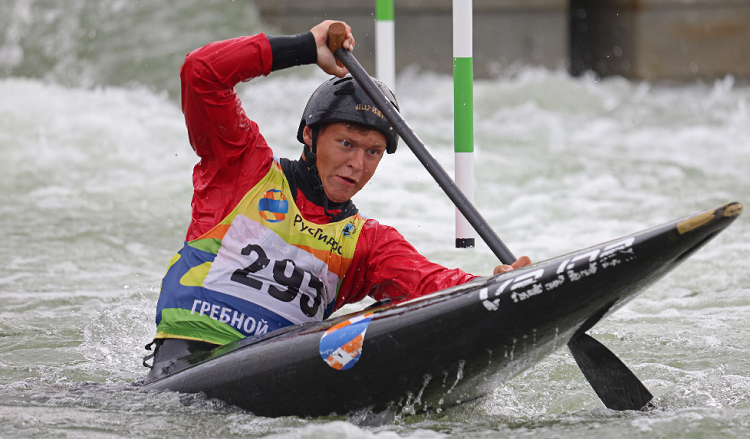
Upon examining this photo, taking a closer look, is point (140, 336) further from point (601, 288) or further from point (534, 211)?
point (534, 211)

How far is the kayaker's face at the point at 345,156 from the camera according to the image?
94.0 inches

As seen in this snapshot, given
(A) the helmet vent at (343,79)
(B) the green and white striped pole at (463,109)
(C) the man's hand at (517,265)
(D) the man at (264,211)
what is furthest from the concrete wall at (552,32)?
(C) the man's hand at (517,265)

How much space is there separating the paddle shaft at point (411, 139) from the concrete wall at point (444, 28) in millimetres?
8401

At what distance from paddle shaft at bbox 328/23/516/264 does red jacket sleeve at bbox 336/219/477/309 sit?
0.46 ft

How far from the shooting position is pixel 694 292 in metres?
3.91

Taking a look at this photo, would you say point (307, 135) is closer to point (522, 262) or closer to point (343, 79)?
point (343, 79)

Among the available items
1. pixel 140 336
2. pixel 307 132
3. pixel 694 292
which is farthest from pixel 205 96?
pixel 694 292

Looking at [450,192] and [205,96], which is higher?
[205,96]

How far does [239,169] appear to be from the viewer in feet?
7.99

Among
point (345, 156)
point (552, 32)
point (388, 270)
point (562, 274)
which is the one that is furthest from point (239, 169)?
point (552, 32)

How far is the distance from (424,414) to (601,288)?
0.58 m

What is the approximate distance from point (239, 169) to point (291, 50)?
0.38 m

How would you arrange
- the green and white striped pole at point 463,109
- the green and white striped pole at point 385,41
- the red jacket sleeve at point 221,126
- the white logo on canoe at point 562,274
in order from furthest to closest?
1. the green and white striped pole at point 385,41
2. the green and white striped pole at point 463,109
3. the red jacket sleeve at point 221,126
4. the white logo on canoe at point 562,274

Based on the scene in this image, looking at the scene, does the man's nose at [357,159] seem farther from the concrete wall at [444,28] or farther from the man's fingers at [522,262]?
the concrete wall at [444,28]
